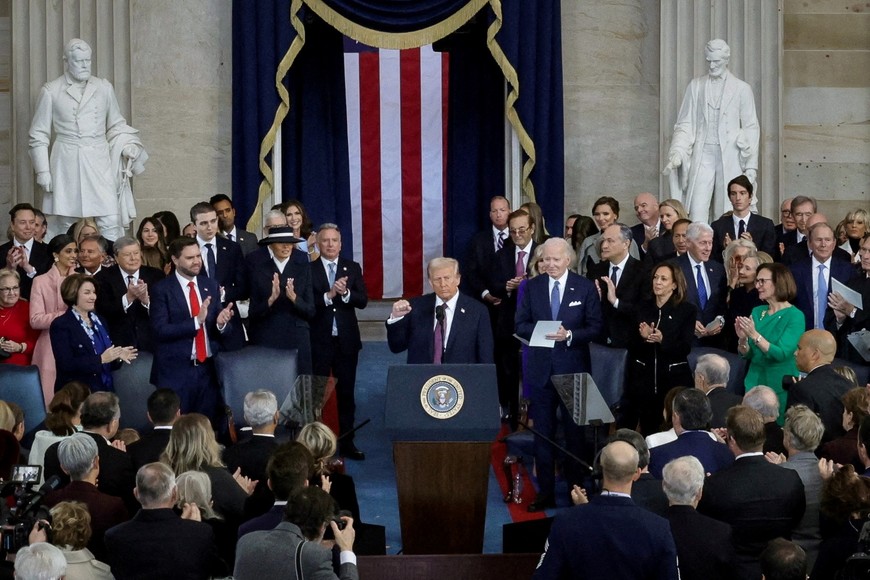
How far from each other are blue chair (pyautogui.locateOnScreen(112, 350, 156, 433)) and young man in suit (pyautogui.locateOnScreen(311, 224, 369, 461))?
47.6 inches

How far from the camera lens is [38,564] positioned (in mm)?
5312

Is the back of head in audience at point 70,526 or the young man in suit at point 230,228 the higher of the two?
the young man in suit at point 230,228

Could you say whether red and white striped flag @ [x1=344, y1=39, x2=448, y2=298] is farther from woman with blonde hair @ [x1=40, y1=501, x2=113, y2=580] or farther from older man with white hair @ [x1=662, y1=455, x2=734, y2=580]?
woman with blonde hair @ [x1=40, y1=501, x2=113, y2=580]

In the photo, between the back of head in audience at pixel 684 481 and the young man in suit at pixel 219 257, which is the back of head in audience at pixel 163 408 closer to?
the young man in suit at pixel 219 257

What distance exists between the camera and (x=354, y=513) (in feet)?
24.5

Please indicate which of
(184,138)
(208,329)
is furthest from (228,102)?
(208,329)

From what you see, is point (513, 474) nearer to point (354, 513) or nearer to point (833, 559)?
point (354, 513)

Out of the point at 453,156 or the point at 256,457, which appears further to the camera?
the point at 453,156

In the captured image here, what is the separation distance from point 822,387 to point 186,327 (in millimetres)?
3667

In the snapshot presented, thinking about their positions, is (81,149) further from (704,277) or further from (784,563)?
(784,563)

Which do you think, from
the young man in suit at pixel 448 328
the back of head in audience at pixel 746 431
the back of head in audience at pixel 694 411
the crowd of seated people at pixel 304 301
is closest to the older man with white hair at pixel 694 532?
the back of head in audience at pixel 746 431

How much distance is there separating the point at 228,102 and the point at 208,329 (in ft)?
14.1

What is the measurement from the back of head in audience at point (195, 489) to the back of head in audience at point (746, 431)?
2244 millimetres

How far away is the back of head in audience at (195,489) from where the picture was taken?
20.8 feet
